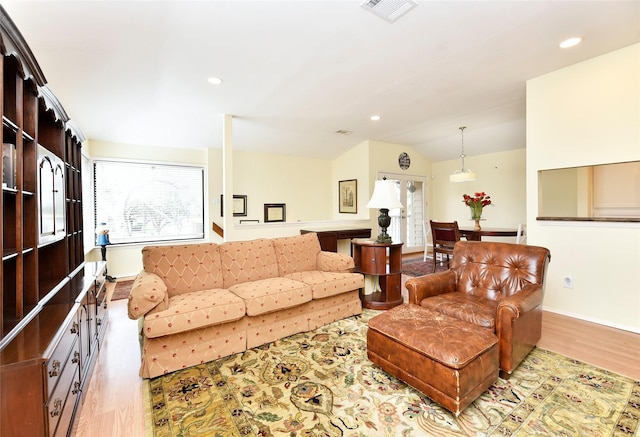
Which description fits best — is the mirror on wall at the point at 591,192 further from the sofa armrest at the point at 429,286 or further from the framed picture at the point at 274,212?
the framed picture at the point at 274,212

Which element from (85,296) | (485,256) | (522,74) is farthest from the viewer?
(522,74)

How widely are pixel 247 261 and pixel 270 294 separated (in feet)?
2.06

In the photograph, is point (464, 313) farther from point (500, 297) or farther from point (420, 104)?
point (420, 104)

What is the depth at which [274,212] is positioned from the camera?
6180 millimetres

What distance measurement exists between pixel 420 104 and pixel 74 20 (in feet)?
12.4

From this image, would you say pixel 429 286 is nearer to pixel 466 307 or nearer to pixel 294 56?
pixel 466 307

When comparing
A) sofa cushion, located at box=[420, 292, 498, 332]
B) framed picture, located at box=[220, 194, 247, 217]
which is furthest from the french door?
sofa cushion, located at box=[420, 292, 498, 332]

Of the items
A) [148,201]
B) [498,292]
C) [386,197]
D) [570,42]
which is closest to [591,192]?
[570,42]

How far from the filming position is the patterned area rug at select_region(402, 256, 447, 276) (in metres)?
5.17

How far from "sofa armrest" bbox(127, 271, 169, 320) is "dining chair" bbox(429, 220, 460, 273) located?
4.16 meters

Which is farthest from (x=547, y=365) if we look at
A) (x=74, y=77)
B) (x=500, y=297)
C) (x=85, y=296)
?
(x=74, y=77)

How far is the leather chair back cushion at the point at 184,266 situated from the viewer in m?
2.60

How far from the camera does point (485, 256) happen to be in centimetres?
267

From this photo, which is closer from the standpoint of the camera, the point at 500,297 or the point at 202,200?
the point at 500,297
